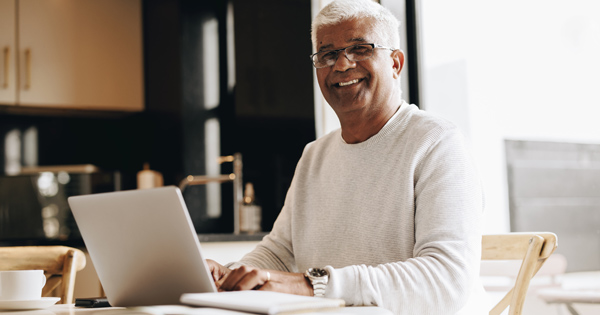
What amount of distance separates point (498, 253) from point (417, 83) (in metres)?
1.34

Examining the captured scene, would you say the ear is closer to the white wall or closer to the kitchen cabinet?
the white wall

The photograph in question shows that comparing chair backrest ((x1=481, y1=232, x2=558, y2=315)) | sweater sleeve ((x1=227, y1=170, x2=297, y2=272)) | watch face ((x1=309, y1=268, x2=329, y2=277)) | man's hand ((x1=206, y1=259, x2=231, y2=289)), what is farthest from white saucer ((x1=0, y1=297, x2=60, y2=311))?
chair backrest ((x1=481, y1=232, x2=558, y2=315))

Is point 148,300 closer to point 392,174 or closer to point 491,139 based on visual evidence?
point 392,174

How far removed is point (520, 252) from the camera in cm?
140

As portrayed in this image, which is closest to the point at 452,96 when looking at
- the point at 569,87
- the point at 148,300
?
the point at 569,87

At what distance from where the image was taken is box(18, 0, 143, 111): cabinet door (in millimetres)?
3754

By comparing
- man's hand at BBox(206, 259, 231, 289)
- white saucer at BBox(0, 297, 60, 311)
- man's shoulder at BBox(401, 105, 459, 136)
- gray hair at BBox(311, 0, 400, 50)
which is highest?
gray hair at BBox(311, 0, 400, 50)

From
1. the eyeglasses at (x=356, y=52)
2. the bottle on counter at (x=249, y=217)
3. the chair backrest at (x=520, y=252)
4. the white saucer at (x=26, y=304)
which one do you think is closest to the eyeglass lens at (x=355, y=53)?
the eyeglasses at (x=356, y=52)

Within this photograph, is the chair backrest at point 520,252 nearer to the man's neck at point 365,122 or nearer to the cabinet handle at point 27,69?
the man's neck at point 365,122

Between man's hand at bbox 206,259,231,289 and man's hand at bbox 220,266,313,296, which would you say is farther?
man's hand at bbox 206,259,231,289

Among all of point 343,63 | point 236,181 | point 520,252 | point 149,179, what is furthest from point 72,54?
point 520,252

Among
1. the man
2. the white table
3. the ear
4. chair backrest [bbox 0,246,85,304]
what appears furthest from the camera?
the white table

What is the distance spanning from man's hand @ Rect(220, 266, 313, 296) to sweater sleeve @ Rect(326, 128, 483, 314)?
0.05 m

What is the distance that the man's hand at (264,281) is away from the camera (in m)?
1.01
